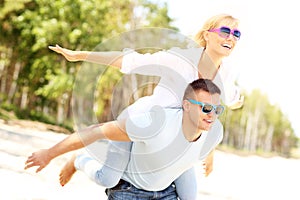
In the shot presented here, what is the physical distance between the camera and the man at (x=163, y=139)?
2531 millimetres

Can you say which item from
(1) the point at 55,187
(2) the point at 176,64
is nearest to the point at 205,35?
(2) the point at 176,64

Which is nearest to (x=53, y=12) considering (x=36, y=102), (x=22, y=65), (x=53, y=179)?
(x=22, y=65)

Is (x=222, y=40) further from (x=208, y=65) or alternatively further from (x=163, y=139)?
(x=163, y=139)

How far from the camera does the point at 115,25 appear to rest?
787 inches

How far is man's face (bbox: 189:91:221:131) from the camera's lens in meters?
2.63

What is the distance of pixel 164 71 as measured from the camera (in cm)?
276

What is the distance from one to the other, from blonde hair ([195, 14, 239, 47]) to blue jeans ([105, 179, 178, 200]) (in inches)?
34.5

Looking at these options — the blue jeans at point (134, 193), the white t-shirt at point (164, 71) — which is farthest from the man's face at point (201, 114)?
the blue jeans at point (134, 193)

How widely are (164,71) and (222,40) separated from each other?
43 cm

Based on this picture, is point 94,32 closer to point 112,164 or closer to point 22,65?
point 22,65

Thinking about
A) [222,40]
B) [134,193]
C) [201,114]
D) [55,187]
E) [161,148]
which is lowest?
[55,187]

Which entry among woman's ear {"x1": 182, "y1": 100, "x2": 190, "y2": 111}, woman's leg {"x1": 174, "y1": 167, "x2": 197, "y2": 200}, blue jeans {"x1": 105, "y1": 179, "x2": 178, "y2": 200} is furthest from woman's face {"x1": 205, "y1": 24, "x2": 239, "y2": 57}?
blue jeans {"x1": 105, "y1": 179, "x2": 178, "y2": 200}

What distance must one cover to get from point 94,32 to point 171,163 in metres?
16.4

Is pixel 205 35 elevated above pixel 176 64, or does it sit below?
above
